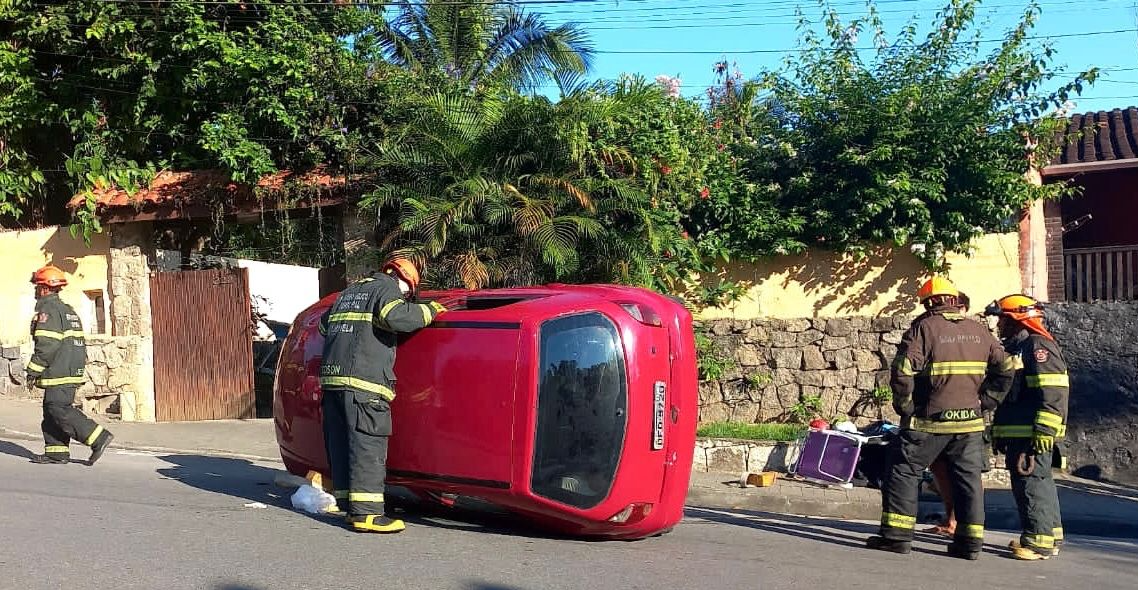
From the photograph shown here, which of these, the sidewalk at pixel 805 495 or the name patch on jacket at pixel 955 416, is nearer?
the name patch on jacket at pixel 955 416

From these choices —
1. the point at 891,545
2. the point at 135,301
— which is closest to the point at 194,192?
the point at 135,301

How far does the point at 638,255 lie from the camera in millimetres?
10516

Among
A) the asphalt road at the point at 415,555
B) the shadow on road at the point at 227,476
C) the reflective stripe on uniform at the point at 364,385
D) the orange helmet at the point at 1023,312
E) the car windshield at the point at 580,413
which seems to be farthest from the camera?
the shadow on road at the point at 227,476

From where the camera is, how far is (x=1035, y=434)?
20.5 ft

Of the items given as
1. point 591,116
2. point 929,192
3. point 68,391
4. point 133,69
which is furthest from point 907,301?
point 133,69

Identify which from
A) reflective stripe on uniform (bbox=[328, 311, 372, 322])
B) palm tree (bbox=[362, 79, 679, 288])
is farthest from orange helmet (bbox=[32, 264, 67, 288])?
reflective stripe on uniform (bbox=[328, 311, 372, 322])

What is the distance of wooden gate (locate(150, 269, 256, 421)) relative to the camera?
12336 mm

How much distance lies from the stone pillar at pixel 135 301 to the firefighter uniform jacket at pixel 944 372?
9.91m

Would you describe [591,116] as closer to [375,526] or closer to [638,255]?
[638,255]

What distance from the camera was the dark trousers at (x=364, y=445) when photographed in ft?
18.8

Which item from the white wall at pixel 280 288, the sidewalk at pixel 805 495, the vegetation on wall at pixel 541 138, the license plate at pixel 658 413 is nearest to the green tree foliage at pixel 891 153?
the vegetation on wall at pixel 541 138

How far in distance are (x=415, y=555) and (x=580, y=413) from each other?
1.21m

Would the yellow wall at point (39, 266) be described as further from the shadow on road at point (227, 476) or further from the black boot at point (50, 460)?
the black boot at point (50, 460)

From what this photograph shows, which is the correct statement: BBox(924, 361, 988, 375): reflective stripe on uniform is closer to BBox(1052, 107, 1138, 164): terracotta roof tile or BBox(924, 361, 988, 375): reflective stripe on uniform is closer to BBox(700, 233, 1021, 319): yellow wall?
BBox(700, 233, 1021, 319): yellow wall
